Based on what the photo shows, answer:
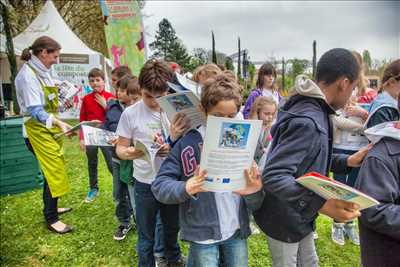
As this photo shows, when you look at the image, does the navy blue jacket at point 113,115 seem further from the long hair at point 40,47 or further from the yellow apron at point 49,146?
the long hair at point 40,47

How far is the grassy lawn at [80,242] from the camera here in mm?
2979

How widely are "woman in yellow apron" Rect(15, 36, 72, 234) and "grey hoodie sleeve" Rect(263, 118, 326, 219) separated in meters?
2.42

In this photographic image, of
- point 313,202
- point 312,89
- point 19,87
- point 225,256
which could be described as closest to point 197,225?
point 225,256

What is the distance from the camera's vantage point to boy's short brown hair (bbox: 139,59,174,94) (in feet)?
6.89

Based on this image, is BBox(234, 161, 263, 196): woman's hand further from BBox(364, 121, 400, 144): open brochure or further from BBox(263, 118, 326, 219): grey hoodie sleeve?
BBox(364, 121, 400, 144): open brochure

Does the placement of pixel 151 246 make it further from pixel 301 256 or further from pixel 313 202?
pixel 313 202

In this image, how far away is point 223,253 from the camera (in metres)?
1.83

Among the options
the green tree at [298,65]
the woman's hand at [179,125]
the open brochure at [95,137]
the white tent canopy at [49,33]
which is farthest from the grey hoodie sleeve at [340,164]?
the green tree at [298,65]

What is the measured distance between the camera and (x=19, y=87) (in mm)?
3199

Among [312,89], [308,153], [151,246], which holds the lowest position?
[151,246]

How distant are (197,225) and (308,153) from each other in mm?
638

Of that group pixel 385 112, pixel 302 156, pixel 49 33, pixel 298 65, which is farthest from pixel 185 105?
pixel 298 65

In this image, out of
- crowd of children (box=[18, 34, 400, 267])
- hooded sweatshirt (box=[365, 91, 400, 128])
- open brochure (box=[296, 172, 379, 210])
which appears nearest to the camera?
open brochure (box=[296, 172, 379, 210])

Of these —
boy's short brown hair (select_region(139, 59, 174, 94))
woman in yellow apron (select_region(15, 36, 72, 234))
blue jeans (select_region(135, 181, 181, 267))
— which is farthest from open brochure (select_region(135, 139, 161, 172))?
woman in yellow apron (select_region(15, 36, 72, 234))
